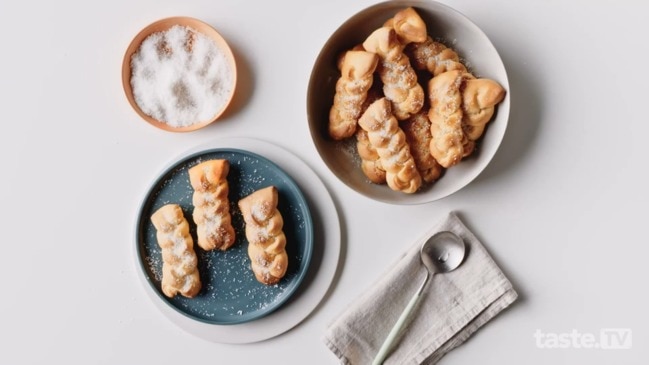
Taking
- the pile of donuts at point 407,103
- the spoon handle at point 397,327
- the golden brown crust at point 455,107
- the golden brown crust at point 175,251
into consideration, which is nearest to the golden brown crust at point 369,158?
the pile of donuts at point 407,103

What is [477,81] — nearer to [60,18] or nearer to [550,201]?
[550,201]

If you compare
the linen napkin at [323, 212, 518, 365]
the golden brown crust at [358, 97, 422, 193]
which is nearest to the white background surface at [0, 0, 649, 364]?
the linen napkin at [323, 212, 518, 365]

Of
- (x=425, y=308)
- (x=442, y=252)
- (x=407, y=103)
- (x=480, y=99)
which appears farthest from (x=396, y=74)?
(x=425, y=308)

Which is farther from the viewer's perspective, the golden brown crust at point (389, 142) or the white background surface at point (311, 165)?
the white background surface at point (311, 165)

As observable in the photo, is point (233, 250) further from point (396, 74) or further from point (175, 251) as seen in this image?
point (396, 74)

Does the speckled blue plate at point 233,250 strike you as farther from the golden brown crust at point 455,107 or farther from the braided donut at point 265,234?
the golden brown crust at point 455,107

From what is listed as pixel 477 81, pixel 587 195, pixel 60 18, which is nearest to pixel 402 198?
pixel 477 81
